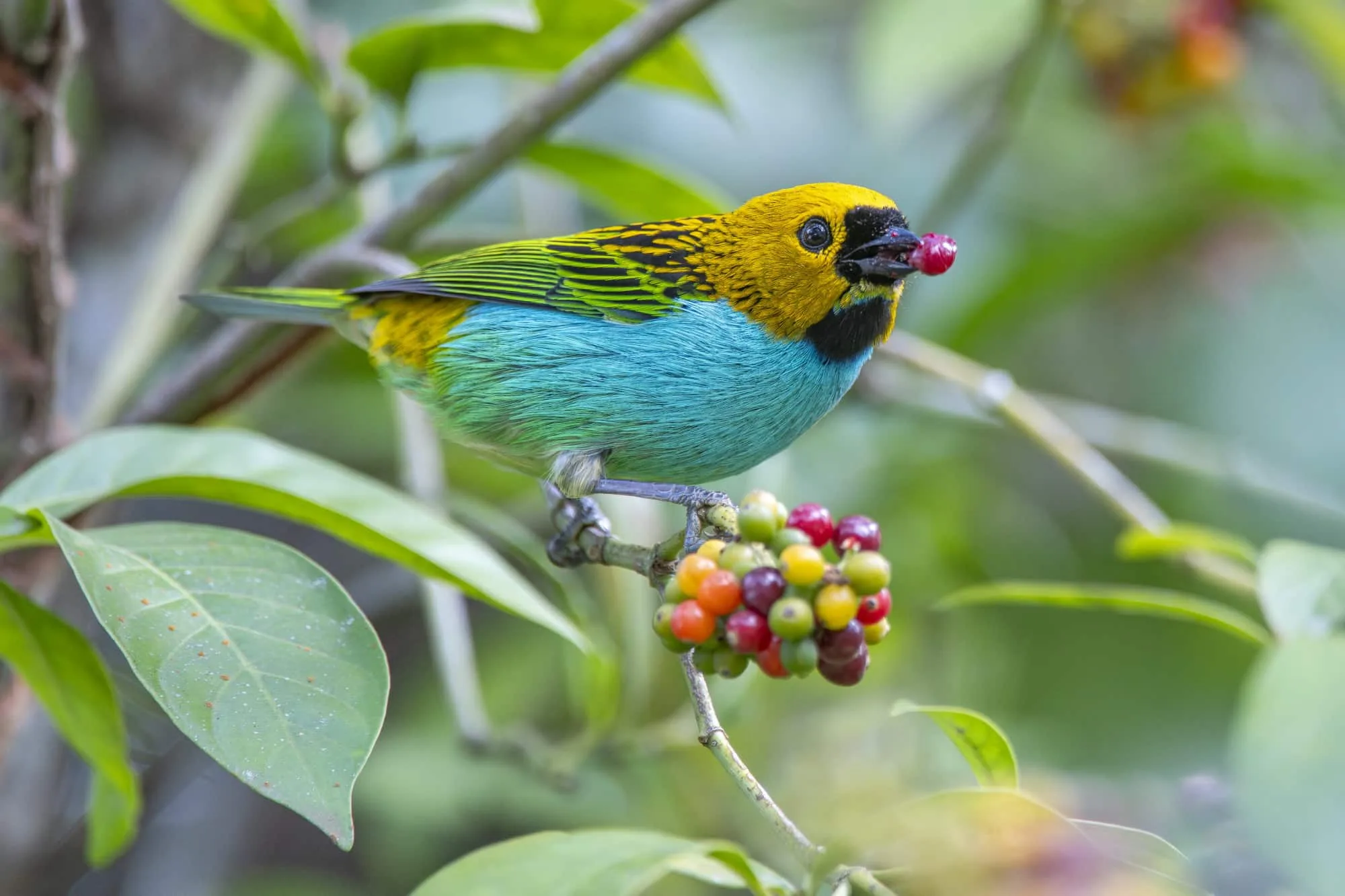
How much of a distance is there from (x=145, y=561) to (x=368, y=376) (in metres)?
2.22

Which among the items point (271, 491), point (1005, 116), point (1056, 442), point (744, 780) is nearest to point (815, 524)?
point (744, 780)

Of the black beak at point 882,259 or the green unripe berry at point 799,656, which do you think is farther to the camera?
the black beak at point 882,259

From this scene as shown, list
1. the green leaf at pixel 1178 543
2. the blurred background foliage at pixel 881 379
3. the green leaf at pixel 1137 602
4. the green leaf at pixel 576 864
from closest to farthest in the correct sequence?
the green leaf at pixel 576 864 < the green leaf at pixel 1137 602 < the green leaf at pixel 1178 543 < the blurred background foliage at pixel 881 379

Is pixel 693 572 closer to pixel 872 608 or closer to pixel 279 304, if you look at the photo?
pixel 872 608

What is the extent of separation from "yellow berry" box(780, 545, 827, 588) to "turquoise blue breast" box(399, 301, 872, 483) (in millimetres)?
759

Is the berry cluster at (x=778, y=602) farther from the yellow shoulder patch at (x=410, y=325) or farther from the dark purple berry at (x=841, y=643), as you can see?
the yellow shoulder patch at (x=410, y=325)

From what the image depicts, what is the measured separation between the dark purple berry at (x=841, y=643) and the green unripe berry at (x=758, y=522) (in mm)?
144

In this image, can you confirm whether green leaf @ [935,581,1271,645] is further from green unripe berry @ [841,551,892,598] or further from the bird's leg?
green unripe berry @ [841,551,892,598]

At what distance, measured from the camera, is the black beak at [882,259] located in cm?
228

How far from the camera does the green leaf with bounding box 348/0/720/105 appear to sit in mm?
2650

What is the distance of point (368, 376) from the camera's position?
4.04m

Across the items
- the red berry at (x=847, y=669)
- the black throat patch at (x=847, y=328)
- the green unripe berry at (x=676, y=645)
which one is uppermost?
the black throat patch at (x=847, y=328)

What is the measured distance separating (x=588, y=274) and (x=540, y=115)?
0.32 metres

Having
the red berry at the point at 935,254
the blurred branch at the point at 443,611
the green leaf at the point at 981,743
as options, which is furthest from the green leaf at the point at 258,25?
the green leaf at the point at 981,743
